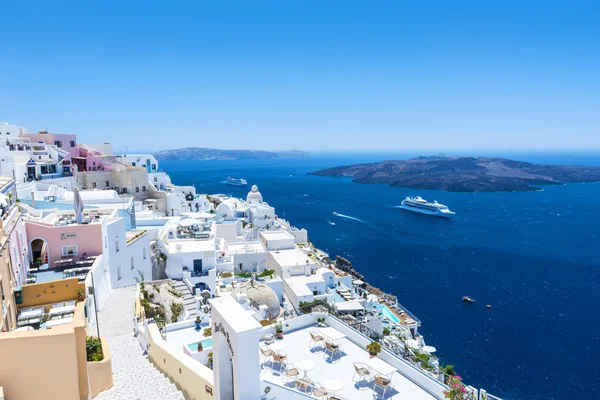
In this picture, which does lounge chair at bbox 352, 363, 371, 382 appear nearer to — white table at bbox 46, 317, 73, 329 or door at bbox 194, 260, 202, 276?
white table at bbox 46, 317, 73, 329

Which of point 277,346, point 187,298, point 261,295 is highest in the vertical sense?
point 277,346

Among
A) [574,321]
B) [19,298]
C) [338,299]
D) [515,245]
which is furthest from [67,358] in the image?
[515,245]

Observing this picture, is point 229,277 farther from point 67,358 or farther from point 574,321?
point 574,321

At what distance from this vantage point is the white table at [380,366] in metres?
11.9

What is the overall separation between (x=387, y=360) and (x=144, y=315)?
939 cm

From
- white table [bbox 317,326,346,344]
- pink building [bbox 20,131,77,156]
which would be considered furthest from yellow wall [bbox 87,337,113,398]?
pink building [bbox 20,131,77,156]

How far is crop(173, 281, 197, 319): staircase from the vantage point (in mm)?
17909

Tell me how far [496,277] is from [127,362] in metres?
45.8

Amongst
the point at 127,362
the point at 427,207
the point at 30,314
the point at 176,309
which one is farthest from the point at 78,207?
the point at 427,207

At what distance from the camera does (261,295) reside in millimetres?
22797

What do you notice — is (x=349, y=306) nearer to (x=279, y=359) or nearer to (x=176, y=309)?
(x=176, y=309)

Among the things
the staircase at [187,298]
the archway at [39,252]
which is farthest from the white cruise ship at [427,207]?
the archway at [39,252]

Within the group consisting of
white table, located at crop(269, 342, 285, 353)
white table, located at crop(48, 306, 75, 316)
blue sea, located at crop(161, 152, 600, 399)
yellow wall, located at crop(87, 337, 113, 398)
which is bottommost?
blue sea, located at crop(161, 152, 600, 399)

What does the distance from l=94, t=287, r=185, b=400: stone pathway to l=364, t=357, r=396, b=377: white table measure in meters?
5.72
